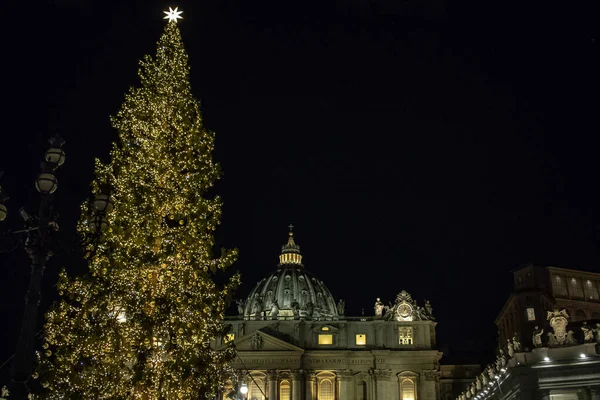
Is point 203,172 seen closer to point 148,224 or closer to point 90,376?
point 148,224

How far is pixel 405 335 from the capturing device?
295 ft

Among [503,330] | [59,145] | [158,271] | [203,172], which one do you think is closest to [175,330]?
[158,271]

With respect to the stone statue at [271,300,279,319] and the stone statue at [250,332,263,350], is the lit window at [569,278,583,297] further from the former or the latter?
the stone statue at [271,300,279,319]

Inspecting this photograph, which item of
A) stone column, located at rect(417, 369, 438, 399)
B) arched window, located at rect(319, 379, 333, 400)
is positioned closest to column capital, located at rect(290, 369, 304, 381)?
arched window, located at rect(319, 379, 333, 400)

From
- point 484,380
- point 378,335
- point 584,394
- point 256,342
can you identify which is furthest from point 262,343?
point 584,394

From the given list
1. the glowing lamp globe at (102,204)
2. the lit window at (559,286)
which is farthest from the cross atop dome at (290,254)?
the glowing lamp globe at (102,204)

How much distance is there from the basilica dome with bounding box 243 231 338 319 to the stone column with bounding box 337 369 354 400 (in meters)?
21.8

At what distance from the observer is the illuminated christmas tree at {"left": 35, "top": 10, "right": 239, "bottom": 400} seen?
20062 millimetres

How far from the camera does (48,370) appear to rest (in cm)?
2003

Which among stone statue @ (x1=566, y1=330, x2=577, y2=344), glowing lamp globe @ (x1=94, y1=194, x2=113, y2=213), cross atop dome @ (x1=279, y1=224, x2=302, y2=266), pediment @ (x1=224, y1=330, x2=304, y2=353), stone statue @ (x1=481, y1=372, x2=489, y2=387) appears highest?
cross atop dome @ (x1=279, y1=224, x2=302, y2=266)

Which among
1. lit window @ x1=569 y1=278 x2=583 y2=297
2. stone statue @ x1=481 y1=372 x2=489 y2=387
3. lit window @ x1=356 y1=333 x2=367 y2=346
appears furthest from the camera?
lit window @ x1=356 y1=333 x2=367 y2=346

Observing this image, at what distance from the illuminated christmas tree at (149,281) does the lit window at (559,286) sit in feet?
162

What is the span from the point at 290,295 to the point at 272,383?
3244 cm

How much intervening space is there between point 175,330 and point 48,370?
3.87m
